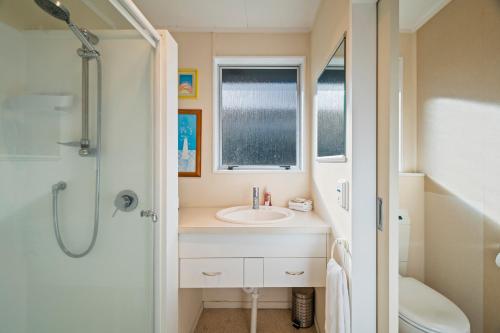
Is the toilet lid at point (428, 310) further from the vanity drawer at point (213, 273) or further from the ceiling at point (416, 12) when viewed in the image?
the ceiling at point (416, 12)

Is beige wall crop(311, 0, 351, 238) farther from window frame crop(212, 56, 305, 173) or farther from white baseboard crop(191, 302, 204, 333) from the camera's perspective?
white baseboard crop(191, 302, 204, 333)

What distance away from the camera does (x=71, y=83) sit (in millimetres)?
1039

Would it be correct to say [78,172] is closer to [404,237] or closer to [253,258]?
[253,258]

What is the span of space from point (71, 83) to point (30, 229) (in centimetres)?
62

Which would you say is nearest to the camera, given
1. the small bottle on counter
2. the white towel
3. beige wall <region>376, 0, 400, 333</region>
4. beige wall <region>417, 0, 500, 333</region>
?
beige wall <region>417, 0, 500, 333</region>

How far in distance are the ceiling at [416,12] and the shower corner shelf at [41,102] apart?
4.84 feet

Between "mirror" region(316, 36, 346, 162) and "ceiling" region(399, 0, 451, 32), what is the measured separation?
0.25 m

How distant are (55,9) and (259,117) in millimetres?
1426

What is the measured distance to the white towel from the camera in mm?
1021

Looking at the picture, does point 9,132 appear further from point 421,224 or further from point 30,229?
point 421,224

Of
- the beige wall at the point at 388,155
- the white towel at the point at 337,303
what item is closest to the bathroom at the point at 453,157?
the beige wall at the point at 388,155

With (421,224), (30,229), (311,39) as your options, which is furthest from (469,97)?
(30,229)

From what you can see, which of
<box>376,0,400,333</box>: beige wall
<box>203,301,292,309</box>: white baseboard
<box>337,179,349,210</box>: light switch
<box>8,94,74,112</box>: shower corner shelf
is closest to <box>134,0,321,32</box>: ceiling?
<box>376,0,400,333</box>: beige wall

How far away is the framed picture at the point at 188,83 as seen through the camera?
1.94 m
